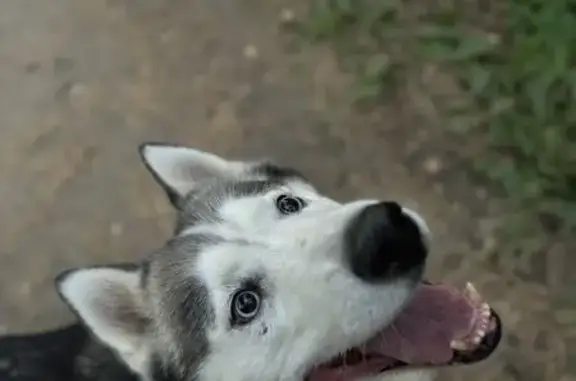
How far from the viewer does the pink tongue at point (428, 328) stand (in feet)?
7.35

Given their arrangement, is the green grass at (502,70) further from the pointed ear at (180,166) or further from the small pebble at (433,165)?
the pointed ear at (180,166)

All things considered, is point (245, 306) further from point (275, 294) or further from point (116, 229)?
point (116, 229)

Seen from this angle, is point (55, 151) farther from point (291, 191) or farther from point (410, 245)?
point (410, 245)

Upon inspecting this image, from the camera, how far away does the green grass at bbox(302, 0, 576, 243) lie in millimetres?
3261

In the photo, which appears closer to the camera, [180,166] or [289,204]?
[289,204]

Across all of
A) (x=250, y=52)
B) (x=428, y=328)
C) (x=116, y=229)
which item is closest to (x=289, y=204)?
(x=428, y=328)

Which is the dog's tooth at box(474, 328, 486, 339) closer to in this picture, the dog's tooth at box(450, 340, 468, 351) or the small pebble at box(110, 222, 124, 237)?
the dog's tooth at box(450, 340, 468, 351)

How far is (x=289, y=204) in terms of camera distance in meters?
2.33

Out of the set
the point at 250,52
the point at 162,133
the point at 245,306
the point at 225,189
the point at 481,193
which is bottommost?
the point at 481,193

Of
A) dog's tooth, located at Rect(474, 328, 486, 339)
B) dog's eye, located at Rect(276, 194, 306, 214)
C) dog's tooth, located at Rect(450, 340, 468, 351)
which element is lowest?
dog's tooth, located at Rect(450, 340, 468, 351)

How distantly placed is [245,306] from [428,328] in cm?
46

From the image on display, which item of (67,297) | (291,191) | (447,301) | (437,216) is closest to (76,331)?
(67,297)

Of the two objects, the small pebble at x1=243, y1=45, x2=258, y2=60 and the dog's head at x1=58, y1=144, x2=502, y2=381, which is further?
the small pebble at x1=243, y1=45, x2=258, y2=60

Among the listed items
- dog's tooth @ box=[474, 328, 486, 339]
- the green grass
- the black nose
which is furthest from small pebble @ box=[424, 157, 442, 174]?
the black nose
